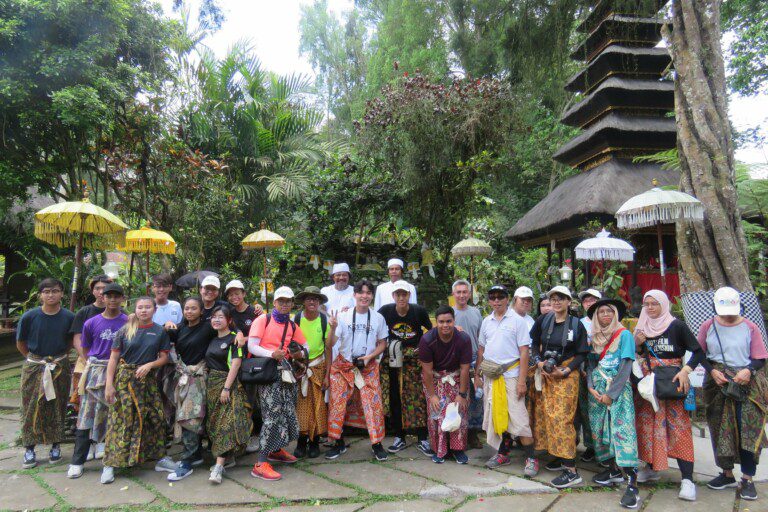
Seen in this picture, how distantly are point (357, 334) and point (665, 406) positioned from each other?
104 inches

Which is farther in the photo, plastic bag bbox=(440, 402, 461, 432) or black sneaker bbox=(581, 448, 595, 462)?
black sneaker bbox=(581, 448, 595, 462)

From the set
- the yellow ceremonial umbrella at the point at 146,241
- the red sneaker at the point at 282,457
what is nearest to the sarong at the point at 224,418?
the red sneaker at the point at 282,457

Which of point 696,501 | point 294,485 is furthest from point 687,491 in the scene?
point 294,485

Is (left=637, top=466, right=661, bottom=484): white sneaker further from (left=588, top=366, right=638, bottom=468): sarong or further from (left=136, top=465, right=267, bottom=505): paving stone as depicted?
(left=136, top=465, right=267, bottom=505): paving stone

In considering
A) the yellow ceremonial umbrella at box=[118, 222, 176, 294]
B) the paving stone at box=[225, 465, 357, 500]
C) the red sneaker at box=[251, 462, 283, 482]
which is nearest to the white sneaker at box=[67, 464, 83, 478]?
the paving stone at box=[225, 465, 357, 500]

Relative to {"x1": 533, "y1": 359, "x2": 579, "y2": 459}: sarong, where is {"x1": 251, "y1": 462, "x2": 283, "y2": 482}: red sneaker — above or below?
below

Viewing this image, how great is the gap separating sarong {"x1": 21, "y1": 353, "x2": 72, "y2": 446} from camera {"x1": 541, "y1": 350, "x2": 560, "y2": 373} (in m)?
4.46

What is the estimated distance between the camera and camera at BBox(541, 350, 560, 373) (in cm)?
384

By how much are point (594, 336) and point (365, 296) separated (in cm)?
204

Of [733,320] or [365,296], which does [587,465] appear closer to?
[733,320]

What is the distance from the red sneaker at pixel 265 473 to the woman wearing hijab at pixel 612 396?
2.64 meters

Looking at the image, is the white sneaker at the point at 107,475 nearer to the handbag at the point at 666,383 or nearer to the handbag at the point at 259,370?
the handbag at the point at 259,370

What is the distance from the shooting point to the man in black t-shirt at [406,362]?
14.9 feet

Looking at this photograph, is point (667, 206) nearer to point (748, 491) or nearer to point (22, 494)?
point (748, 491)
